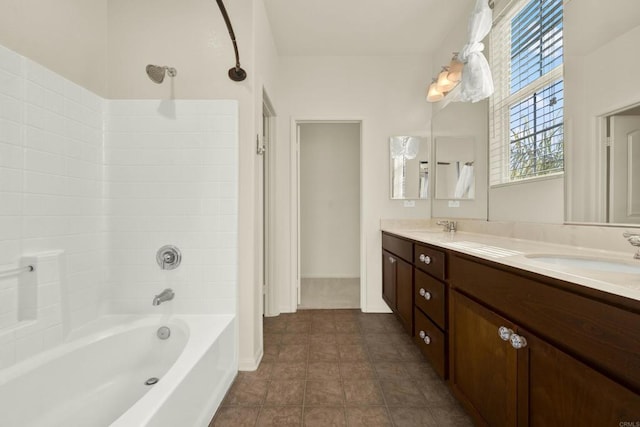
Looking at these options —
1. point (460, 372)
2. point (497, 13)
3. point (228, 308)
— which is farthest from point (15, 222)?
point (497, 13)

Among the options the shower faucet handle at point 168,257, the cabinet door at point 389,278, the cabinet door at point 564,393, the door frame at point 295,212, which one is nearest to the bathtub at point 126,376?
the shower faucet handle at point 168,257

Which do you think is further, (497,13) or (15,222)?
(497,13)

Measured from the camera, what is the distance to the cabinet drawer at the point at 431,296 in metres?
1.34

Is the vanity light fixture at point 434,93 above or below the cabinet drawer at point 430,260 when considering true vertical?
above

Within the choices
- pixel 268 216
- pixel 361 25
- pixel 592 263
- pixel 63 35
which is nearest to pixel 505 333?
pixel 592 263

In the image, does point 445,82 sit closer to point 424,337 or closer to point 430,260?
point 430,260

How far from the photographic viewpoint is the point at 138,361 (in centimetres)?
141

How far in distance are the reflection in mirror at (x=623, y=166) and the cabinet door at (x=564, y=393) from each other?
2.29 feet

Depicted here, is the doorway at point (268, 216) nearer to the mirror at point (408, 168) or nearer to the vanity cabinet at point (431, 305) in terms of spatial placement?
the mirror at point (408, 168)

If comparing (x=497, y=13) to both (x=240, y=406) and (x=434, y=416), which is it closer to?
(x=434, y=416)

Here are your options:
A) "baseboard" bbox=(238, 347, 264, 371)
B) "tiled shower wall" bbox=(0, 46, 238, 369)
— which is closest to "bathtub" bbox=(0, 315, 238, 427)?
"baseboard" bbox=(238, 347, 264, 371)

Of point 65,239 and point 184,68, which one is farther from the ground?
point 184,68

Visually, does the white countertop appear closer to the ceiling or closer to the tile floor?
the tile floor

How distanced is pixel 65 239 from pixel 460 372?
2037 mm
